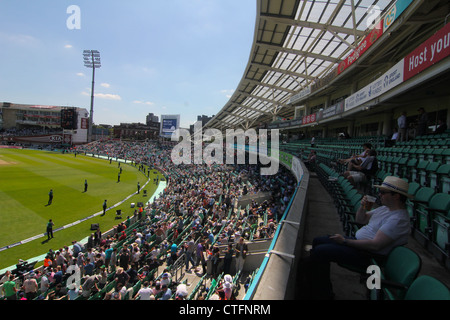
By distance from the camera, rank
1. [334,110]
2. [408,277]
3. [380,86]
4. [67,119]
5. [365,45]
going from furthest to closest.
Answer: [67,119] < [334,110] < [365,45] < [380,86] < [408,277]

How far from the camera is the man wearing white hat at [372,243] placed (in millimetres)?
2359

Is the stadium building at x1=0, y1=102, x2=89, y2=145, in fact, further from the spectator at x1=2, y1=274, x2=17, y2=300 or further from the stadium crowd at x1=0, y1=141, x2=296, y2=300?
the spectator at x1=2, y1=274, x2=17, y2=300

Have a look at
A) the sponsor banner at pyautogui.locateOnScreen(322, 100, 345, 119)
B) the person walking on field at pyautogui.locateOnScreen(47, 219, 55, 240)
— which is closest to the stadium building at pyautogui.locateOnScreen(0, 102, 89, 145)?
the person walking on field at pyautogui.locateOnScreen(47, 219, 55, 240)

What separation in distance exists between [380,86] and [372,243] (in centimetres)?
1219

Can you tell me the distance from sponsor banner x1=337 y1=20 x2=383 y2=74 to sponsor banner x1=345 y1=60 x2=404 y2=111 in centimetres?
265

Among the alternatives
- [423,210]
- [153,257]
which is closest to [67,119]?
[153,257]

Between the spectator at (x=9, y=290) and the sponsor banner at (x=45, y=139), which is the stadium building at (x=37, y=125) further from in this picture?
the spectator at (x=9, y=290)

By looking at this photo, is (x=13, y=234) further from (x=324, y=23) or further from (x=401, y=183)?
(x=324, y=23)

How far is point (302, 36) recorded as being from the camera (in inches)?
806

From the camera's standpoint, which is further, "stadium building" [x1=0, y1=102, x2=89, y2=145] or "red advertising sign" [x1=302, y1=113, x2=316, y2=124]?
"stadium building" [x1=0, y1=102, x2=89, y2=145]

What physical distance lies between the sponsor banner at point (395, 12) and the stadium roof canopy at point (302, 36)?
2.96 metres

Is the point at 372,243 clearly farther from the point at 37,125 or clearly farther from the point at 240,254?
the point at 37,125

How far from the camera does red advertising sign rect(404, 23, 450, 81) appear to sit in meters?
6.91
